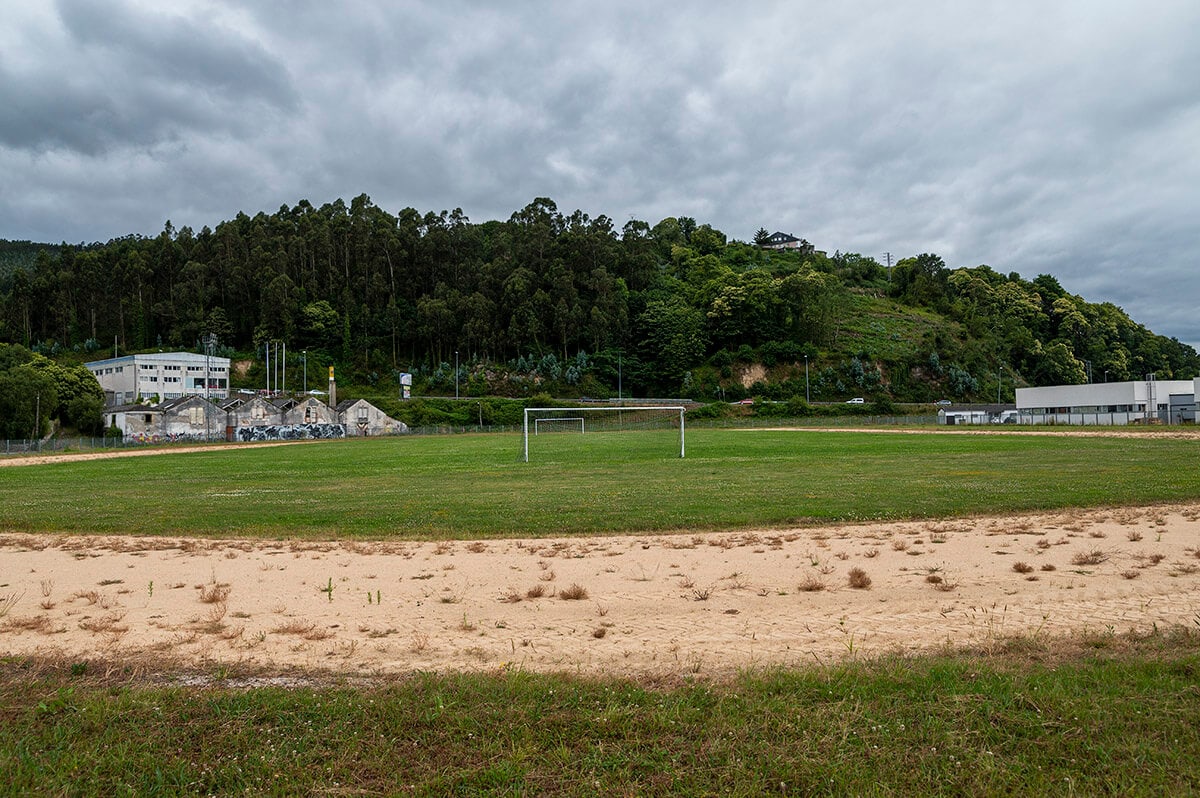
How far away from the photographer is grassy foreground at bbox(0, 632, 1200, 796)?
179 inches

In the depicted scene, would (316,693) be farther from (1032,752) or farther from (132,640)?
(1032,752)

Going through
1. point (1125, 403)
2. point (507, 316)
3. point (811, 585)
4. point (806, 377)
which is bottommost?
point (811, 585)

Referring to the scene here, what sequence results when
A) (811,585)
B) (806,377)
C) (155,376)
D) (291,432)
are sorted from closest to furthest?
(811,585), (291,432), (155,376), (806,377)

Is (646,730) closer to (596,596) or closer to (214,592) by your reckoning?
(596,596)

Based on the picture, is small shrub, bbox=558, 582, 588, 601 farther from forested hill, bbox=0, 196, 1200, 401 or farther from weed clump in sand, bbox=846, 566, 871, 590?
forested hill, bbox=0, 196, 1200, 401

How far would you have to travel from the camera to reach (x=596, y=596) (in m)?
9.63

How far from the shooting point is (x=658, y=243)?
654 feet

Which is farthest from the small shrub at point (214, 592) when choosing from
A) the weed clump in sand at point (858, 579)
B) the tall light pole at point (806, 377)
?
the tall light pole at point (806, 377)

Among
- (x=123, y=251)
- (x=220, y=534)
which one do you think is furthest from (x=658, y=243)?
(x=220, y=534)

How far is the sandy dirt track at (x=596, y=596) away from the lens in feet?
24.1

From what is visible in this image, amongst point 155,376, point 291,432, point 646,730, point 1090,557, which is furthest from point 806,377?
point 646,730

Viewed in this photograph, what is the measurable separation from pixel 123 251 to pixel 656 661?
608 feet

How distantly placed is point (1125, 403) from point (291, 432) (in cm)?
10460

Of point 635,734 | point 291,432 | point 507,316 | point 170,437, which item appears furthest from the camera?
point 507,316
